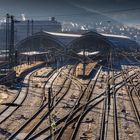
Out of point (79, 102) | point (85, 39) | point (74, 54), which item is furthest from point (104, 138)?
point (85, 39)

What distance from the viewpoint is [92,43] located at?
10019cm

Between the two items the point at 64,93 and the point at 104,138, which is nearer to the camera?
the point at 104,138

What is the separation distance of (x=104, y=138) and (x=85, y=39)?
75.6m

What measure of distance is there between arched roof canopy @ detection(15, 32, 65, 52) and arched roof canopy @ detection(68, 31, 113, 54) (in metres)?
4.14

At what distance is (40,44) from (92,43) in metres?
13.9

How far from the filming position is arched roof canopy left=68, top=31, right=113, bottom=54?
95500 millimetres

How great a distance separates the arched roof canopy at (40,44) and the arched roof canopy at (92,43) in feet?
13.6

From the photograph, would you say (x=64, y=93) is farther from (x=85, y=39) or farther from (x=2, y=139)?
(x=85, y=39)

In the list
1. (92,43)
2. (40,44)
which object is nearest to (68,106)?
(92,43)

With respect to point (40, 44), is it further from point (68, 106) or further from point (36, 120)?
point (36, 120)

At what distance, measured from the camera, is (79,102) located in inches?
1396

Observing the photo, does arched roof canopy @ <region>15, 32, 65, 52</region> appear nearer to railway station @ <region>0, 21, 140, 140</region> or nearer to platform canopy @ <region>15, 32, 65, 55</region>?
platform canopy @ <region>15, 32, 65, 55</region>

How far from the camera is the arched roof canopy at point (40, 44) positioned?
9625 cm

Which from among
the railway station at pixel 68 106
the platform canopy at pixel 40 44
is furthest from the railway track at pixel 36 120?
the platform canopy at pixel 40 44
